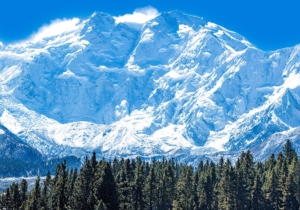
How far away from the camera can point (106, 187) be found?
11675 cm

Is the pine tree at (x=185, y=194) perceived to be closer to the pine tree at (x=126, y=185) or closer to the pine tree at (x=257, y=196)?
the pine tree at (x=126, y=185)

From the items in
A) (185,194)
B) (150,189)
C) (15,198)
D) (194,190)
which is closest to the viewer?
(150,189)

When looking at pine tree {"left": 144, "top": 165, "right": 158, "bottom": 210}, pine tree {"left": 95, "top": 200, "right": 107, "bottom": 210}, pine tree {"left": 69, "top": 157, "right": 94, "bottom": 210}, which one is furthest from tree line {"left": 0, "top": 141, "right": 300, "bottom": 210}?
pine tree {"left": 95, "top": 200, "right": 107, "bottom": 210}

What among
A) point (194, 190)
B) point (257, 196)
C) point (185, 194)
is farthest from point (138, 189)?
point (257, 196)

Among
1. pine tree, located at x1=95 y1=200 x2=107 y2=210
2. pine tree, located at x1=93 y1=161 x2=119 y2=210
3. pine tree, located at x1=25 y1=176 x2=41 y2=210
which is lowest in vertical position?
pine tree, located at x1=95 y1=200 x2=107 y2=210

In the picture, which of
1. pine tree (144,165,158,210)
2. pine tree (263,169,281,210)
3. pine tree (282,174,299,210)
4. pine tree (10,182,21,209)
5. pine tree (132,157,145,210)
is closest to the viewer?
pine tree (132,157,145,210)

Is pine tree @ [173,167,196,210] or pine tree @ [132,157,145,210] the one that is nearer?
pine tree @ [132,157,145,210]

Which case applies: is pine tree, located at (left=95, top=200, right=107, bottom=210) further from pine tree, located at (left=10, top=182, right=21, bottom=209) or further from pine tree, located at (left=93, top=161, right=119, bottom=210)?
pine tree, located at (left=10, top=182, right=21, bottom=209)

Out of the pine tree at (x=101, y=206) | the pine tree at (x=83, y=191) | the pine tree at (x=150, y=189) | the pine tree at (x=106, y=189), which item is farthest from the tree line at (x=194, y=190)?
the pine tree at (x=101, y=206)

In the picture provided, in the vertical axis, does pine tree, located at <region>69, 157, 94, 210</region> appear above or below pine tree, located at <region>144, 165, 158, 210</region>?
below

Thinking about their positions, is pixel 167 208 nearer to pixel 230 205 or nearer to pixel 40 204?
pixel 230 205

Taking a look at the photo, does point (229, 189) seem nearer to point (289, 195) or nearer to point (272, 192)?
point (272, 192)

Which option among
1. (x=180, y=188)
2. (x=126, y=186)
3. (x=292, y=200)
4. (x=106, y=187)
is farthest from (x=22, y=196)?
(x=292, y=200)

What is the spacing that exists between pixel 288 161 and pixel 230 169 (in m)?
26.4
